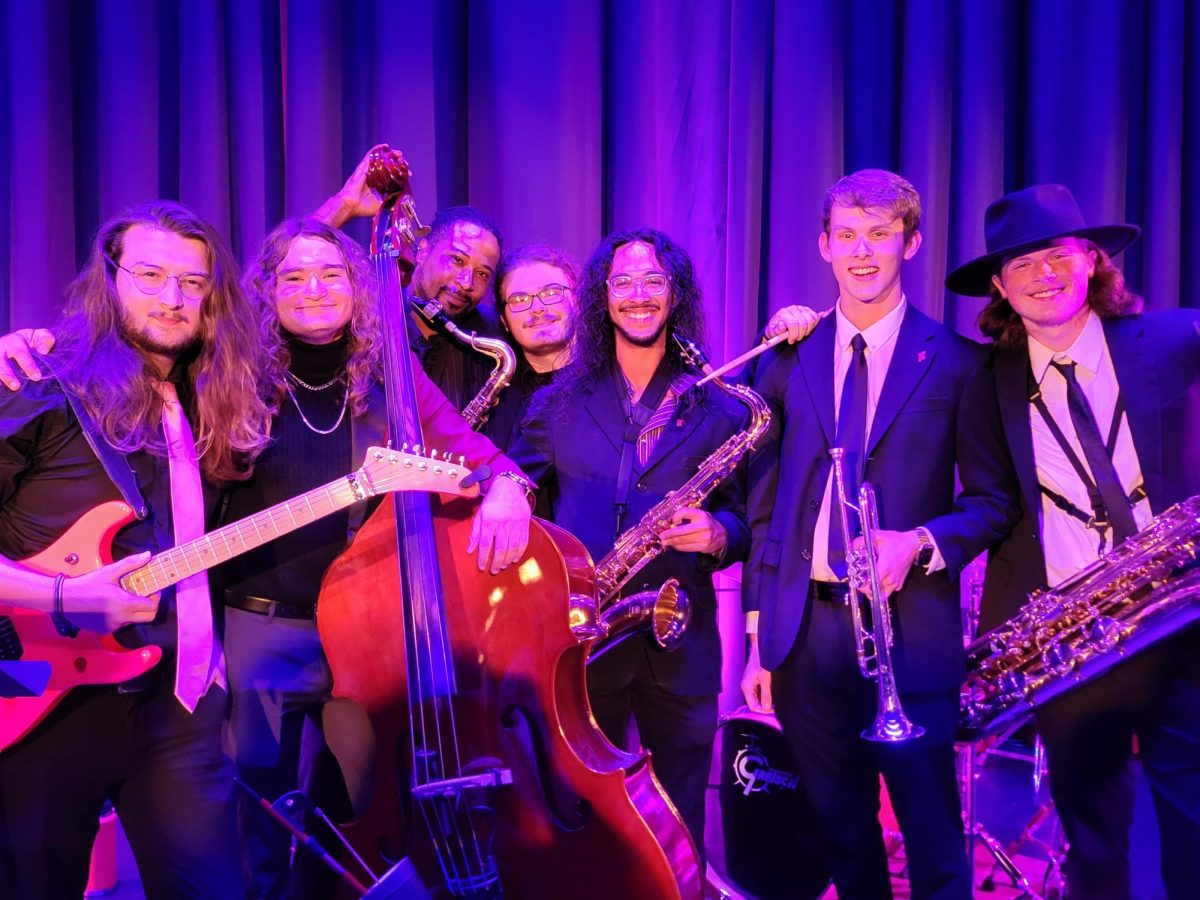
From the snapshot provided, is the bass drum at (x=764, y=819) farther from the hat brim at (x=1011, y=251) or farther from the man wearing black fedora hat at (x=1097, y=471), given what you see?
the hat brim at (x=1011, y=251)

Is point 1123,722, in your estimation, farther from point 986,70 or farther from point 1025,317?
point 986,70

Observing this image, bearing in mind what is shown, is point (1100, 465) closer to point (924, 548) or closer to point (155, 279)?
point (924, 548)

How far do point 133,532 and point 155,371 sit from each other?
40 centimetres

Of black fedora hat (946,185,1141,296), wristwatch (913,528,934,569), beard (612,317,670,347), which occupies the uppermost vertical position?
black fedora hat (946,185,1141,296)

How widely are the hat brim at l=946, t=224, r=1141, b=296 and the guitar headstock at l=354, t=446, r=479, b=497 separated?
153 cm

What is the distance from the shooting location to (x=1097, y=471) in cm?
257

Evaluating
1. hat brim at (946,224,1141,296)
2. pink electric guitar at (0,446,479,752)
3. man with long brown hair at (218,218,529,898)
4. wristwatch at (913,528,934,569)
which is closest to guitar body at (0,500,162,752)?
pink electric guitar at (0,446,479,752)

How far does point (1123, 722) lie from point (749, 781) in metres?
1.03

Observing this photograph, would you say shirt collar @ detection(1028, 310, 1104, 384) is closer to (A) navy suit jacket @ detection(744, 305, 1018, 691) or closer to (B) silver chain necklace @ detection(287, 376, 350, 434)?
(A) navy suit jacket @ detection(744, 305, 1018, 691)

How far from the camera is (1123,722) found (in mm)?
2574

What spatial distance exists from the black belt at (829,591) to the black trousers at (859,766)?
12mm

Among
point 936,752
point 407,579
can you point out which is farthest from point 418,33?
point 936,752

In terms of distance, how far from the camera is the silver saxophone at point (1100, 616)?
2.55 metres

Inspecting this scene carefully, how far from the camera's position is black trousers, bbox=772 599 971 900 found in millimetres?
2496
